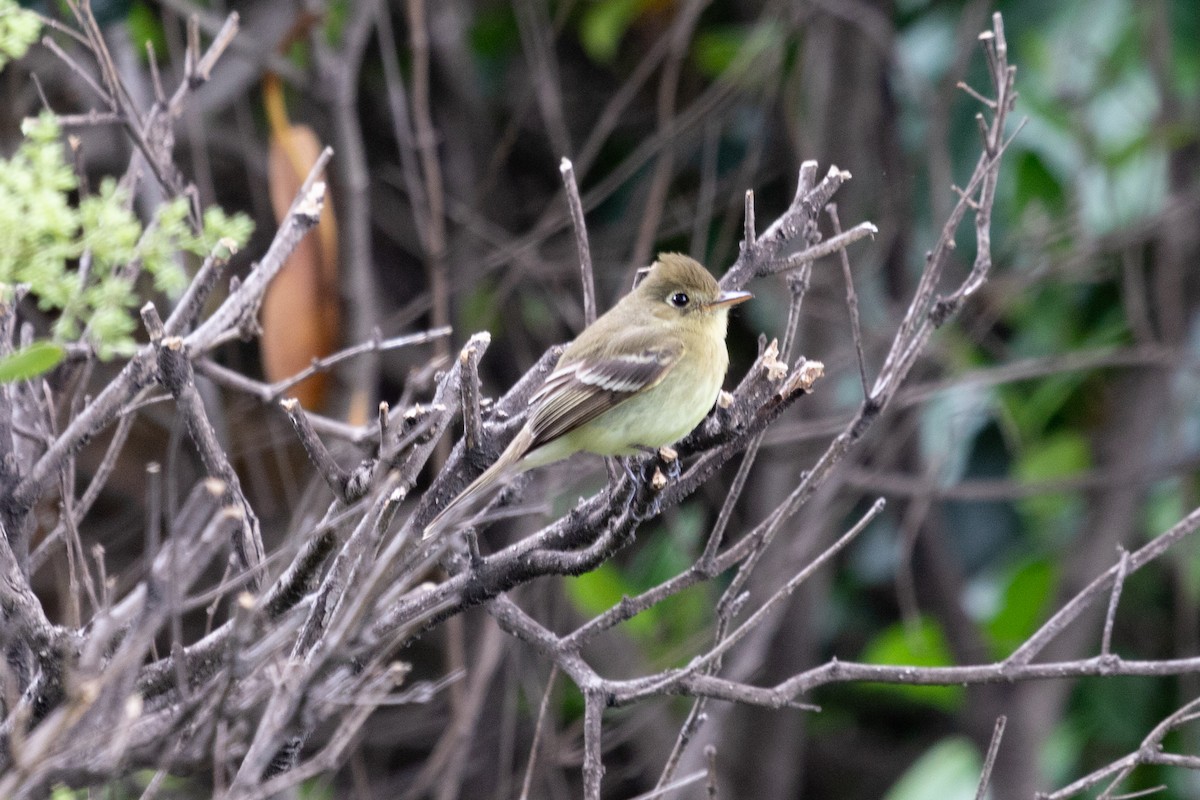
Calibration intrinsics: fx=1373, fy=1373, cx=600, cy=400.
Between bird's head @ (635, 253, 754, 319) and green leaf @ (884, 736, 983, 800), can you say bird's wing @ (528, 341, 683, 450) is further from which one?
green leaf @ (884, 736, 983, 800)

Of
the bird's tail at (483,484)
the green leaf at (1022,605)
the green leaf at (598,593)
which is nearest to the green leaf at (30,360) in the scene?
the bird's tail at (483,484)

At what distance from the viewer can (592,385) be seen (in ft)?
11.3

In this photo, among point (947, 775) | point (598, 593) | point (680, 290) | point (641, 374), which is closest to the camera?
point (641, 374)

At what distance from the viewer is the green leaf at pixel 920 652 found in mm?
5758

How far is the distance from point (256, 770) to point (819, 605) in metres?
4.60

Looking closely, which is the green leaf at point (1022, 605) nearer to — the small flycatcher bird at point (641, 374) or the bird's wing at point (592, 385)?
the small flycatcher bird at point (641, 374)

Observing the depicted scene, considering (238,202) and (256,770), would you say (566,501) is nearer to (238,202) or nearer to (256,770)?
(238,202)

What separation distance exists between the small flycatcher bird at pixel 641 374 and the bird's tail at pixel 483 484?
9cm

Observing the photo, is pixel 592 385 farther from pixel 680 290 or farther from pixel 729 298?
pixel 680 290

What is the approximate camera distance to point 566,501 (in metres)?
Answer: 5.63

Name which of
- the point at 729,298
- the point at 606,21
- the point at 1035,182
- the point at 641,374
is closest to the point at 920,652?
the point at 1035,182

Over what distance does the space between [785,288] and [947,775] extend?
2.24 m

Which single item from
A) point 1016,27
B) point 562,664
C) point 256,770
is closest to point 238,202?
point 1016,27

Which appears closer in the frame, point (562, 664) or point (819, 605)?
point (562, 664)
